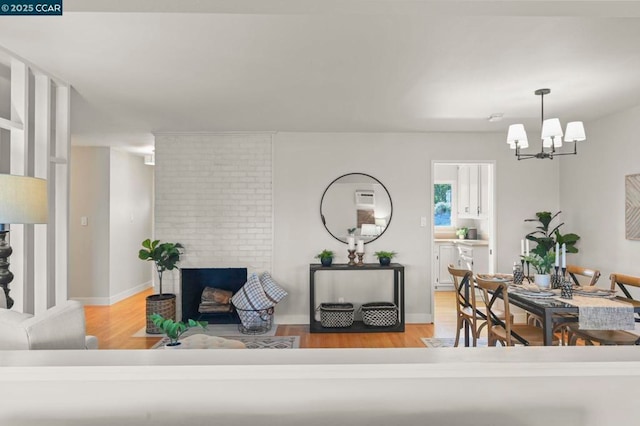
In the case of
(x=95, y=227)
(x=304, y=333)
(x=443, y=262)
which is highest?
(x=95, y=227)

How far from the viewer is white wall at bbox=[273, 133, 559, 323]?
518 cm

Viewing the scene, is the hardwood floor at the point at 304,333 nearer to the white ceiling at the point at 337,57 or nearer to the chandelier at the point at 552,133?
the chandelier at the point at 552,133

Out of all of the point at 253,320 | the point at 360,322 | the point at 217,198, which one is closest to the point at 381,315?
the point at 360,322

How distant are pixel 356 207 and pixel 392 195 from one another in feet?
1.64

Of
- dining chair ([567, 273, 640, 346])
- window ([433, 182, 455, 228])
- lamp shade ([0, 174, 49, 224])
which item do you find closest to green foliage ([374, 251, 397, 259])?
dining chair ([567, 273, 640, 346])

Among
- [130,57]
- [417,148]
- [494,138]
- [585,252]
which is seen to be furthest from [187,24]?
[585,252]

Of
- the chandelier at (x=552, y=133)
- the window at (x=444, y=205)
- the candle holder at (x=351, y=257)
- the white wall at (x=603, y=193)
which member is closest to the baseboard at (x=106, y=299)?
the candle holder at (x=351, y=257)

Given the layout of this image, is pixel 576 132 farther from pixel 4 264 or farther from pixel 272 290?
pixel 4 264

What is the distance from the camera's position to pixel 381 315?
15.7ft

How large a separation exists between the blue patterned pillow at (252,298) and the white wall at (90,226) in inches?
108

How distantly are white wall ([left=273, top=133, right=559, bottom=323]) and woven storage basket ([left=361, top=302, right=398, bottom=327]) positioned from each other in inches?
17.2

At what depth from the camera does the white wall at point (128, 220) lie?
20.7 feet

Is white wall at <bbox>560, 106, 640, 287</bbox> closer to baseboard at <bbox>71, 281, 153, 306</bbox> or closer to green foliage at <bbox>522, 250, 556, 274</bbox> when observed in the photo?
green foliage at <bbox>522, 250, 556, 274</bbox>

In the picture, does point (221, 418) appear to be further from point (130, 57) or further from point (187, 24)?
point (130, 57)
